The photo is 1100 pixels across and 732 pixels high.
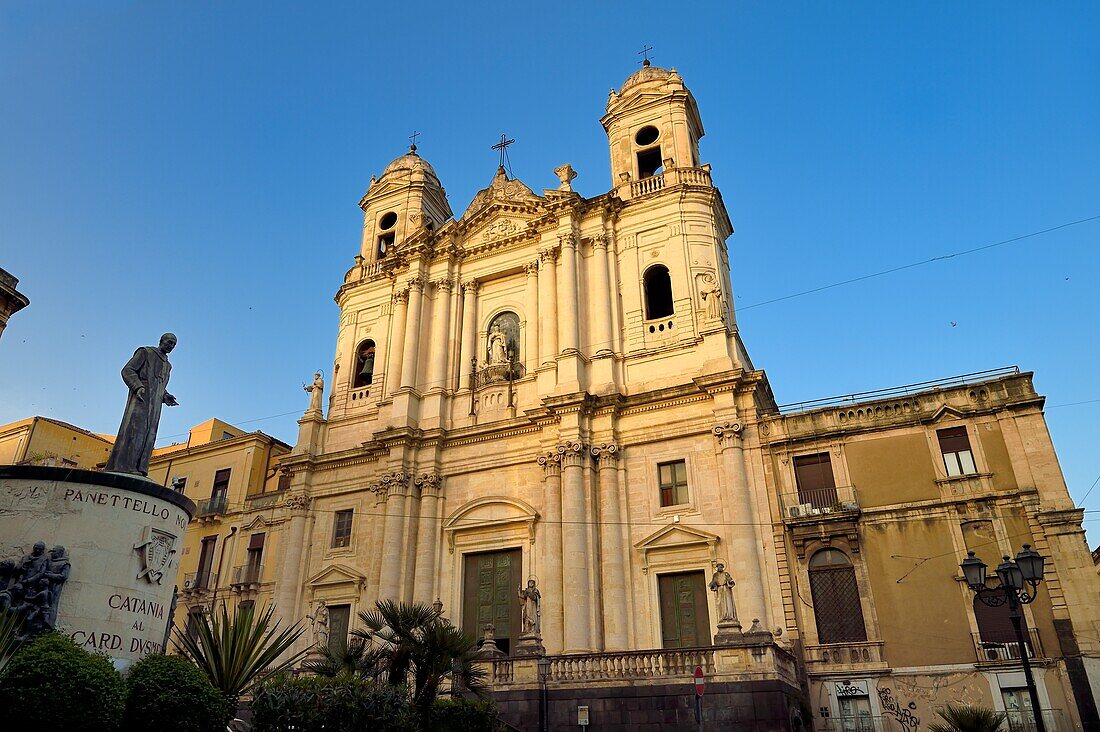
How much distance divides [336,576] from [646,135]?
19.4 m

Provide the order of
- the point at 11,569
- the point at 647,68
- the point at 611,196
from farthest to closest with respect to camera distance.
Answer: the point at 647,68
the point at 611,196
the point at 11,569

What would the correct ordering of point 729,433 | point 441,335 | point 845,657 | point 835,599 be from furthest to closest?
1. point 441,335
2. point 729,433
3. point 835,599
4. point 845,657

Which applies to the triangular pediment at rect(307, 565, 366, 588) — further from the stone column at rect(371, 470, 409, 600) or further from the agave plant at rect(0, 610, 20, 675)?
the agave plant at rect(0, 610, 20, 675)

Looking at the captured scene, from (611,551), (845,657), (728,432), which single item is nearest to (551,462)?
(611,551)

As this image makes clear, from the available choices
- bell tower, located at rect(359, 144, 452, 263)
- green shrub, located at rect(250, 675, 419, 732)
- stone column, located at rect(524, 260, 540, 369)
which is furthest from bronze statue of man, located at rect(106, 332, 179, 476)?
bell tower, located at rect(359, 144, 452, 263)

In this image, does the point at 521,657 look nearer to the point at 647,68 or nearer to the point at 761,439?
the point at 761,439

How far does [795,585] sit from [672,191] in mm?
13490

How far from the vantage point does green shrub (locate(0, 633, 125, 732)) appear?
7.62 meters

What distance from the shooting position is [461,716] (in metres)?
13.1

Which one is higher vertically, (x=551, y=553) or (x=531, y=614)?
(x=551, y=553)

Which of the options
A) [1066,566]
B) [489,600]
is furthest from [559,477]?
[1066,566]

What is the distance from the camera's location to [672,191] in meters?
26.5

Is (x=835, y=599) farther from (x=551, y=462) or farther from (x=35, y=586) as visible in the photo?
(x=35, y=586)

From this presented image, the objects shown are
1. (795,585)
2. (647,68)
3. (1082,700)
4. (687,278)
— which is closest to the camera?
(1082,700)
